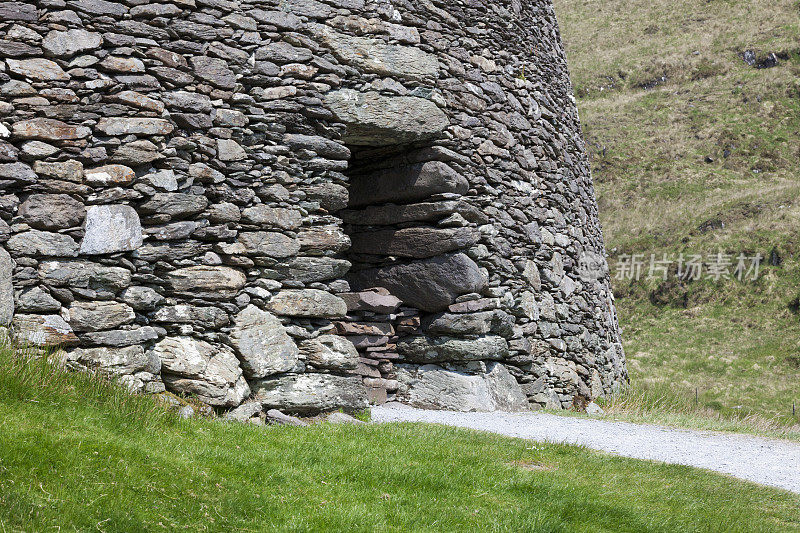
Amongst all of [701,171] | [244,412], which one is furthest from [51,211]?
[701,171]

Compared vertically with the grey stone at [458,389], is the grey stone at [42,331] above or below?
above

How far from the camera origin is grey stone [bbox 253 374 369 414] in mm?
6777

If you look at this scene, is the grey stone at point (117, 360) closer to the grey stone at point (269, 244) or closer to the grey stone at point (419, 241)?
the grey stone at point (269, 244)

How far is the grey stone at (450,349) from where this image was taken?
891cm

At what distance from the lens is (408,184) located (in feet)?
29.7

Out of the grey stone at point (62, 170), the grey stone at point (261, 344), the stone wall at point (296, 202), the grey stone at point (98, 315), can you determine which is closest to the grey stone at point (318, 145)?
the stone wall at point (296, 202)

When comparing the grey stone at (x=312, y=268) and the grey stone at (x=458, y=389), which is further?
the grey stone at (x=458, y=389)

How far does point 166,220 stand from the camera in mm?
6449

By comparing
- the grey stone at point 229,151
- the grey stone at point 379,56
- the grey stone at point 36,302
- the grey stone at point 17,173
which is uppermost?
the grey stone at point 379,56

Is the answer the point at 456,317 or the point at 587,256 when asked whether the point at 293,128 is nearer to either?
the point at 456,317

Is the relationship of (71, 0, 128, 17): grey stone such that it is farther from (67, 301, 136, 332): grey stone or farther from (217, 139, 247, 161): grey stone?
(67, 301, 136, 332): grey stone

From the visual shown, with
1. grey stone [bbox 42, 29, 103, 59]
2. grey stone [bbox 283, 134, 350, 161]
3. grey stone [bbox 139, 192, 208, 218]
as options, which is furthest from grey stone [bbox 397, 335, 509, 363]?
grey stone [bbox 42, 29, 103, 59]

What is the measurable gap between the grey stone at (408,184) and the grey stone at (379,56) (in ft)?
4.07

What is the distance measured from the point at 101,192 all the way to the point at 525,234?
6.12 meters
